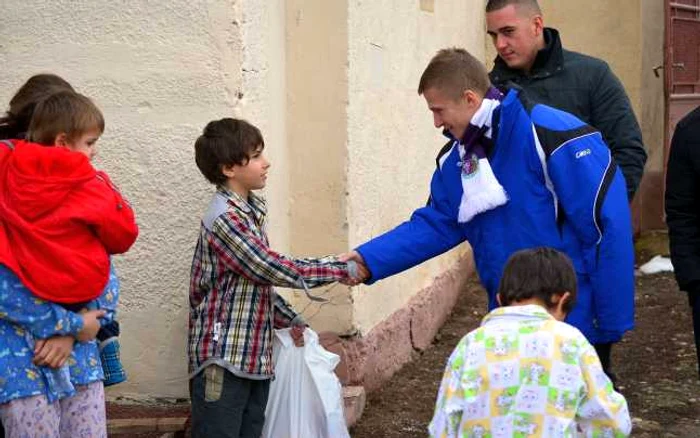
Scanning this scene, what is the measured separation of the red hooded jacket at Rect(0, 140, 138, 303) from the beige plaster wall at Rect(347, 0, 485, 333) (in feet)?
7.28

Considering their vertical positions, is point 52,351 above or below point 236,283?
below

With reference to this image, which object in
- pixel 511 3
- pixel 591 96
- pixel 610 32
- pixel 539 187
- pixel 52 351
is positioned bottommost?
pixel 52 351

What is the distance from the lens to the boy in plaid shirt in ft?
13.5

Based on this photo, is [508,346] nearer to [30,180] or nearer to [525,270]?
[525,270]

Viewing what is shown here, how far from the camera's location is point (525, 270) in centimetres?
329

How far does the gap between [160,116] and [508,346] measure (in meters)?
2.27

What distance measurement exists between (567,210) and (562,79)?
4.16 ft

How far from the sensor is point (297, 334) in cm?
444

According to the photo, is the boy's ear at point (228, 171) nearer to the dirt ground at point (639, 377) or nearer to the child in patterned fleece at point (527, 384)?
the child in patterned fleece at point (527, 384)

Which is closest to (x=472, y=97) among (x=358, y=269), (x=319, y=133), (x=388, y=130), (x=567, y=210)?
(x=567, y=210)

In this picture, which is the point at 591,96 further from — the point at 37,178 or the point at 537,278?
the point at 37,178

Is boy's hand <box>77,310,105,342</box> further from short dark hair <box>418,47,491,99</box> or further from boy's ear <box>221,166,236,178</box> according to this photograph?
short dark hair <box>418,47,491,99</box>

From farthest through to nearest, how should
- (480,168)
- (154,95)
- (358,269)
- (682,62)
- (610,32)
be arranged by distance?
(682,62) → (610,32) → (154,95) → (358,269) → (480,168)

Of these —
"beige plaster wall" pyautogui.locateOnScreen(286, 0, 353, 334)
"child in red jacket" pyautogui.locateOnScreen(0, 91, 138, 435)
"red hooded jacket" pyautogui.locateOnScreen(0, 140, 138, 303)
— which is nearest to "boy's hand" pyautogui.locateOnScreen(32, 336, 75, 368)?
"child in red jacket" pyautogui.locateOnScreen(0, 91, 138, 435)
